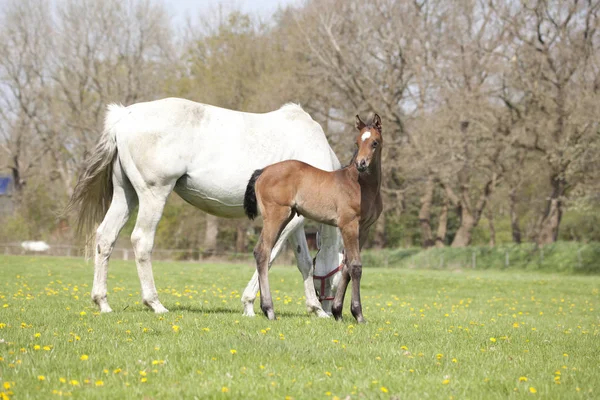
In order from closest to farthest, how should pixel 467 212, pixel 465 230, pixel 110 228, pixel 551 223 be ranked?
pixel 110 228, pixel 551 223, pixel 467 212, pixel 465 230

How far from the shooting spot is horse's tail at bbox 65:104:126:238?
989cm

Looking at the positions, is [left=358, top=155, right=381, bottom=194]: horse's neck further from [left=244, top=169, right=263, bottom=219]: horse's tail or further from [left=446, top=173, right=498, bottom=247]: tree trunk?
[left=446, top=173, right=498, bottom=247]: tree trunk

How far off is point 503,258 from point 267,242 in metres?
33.1

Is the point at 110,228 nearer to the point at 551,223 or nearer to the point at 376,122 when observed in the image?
the point at 376,122

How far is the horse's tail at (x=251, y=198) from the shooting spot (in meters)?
9.05

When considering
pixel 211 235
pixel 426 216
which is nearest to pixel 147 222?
pixel 426 216

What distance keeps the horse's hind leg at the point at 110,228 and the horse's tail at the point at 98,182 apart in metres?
0.18

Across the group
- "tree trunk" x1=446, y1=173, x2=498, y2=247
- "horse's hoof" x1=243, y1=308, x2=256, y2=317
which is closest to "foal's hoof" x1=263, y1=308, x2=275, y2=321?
"horse's hoof" x1=243, y1=308, x2=256, y2=317

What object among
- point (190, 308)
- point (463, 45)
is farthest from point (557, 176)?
point (190, 308)

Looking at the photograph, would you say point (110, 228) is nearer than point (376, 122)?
No

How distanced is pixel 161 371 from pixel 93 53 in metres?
50.1

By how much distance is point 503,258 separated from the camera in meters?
39.7

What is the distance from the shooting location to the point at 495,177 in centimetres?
4266

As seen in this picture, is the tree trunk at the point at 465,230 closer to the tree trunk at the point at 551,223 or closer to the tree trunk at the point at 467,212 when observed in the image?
the tree trunk at the point at 467,212
